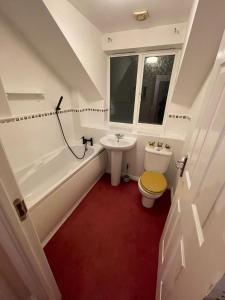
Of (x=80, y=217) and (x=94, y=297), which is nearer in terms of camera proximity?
(x=94, y=297)

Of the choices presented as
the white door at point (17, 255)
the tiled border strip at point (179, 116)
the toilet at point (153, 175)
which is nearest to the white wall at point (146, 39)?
the tiled border strip at point (179, 116)

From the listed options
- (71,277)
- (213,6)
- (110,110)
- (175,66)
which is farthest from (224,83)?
(110,110)

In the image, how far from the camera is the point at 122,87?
237cm

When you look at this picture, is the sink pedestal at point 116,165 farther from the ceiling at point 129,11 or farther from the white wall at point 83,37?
the ceiling at point 129,11

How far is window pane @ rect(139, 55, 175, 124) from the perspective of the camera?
2.03 meters

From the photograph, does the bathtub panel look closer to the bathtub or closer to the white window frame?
the bathtub

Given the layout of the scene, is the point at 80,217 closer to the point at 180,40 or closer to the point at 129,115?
the point at 129,115

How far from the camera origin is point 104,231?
5.28ft

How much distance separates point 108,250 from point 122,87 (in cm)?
233

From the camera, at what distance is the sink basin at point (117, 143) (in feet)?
6.37

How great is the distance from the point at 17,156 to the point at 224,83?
212 cm

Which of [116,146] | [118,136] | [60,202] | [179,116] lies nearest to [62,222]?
[60,202]

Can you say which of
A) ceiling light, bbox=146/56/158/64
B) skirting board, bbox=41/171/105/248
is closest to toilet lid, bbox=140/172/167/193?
skirting board, bbox=41/171/105/248

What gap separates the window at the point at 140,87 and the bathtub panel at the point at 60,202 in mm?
1017
